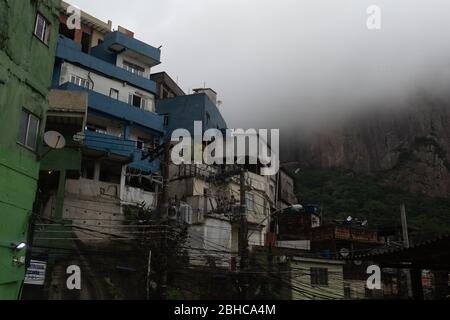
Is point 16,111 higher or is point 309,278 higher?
point 16,111

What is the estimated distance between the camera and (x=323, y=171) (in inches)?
3804

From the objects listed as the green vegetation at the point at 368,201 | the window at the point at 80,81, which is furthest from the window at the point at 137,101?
the green vegetation at the point at 368,201

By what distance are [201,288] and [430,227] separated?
39494mm

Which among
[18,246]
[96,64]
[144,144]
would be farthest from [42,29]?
[144,144]

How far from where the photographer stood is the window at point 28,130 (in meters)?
15.1

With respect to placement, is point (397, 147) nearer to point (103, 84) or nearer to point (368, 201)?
point (368, 201)

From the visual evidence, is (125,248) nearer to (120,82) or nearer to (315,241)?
(120,82)

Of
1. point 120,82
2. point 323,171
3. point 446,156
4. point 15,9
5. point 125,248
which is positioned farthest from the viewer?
point 323,171

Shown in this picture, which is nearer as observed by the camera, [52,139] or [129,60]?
[52,139]

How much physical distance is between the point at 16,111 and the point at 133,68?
84.6 feet

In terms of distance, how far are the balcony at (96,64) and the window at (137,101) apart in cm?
92

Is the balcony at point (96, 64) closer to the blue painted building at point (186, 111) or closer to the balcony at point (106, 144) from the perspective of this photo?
the blue painted building at point (186, 111)

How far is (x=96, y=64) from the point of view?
35344 millimetres
